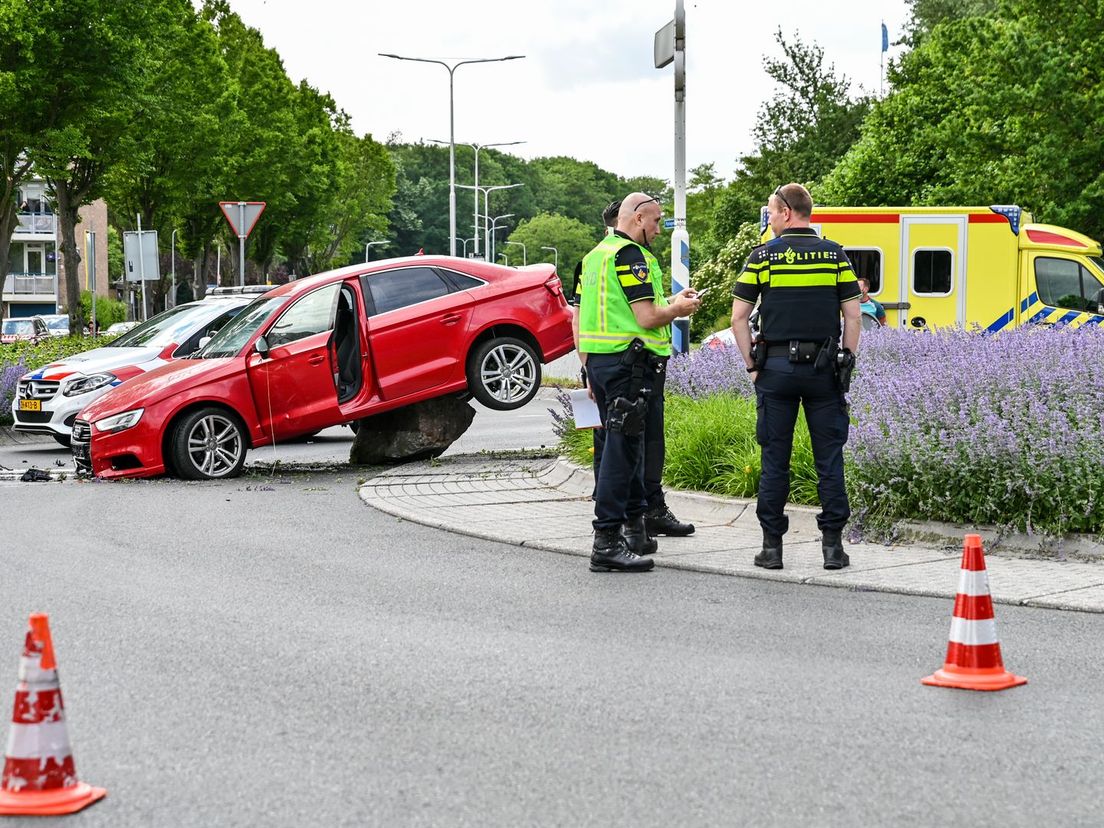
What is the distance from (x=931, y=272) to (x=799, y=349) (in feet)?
52.2

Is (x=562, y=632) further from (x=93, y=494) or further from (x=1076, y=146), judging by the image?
(x=1076, y=146)

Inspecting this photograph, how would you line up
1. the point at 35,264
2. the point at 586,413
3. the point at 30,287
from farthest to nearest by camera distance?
1. the point at 35,264
2. the point at 30,287
3. the point at 586,413

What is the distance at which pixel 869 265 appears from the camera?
23562 millimetres

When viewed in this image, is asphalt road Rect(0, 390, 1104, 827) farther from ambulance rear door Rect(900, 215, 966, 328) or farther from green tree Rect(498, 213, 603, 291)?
green tree Rect(498, 213, 603, 291)

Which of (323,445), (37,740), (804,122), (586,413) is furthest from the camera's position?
(804,122)

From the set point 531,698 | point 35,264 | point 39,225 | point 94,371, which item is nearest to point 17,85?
point 94,371

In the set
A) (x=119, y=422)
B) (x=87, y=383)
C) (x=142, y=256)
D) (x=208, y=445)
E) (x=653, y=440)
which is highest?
(x=142, y=256)

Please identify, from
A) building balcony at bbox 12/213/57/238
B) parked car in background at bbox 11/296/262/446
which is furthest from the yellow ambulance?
building balcony at bbox 12/213/57/238

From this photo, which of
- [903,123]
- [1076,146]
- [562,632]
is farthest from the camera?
[903,123]

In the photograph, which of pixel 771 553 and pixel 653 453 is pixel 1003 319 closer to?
pixel 653 453

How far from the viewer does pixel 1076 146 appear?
98.7 ft

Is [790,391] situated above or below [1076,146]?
below

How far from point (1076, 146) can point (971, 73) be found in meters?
6.96

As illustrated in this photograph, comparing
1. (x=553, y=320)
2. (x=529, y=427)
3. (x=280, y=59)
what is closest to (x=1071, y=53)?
(x=529, y=427)
